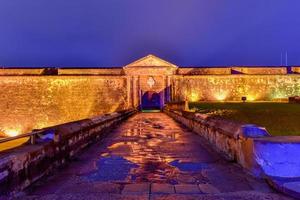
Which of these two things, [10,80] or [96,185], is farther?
[10,80]

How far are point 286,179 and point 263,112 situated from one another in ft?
84.1

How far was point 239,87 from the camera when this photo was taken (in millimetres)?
48594

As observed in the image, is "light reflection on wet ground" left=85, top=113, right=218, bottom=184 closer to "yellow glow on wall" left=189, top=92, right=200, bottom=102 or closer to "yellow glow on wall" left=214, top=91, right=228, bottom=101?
"yellow glow on wall" left=189, top=92, right=200, bottom=102

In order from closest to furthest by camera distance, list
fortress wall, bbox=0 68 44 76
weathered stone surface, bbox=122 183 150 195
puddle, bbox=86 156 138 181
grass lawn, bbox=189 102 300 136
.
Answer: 1. weathered stone surface, bbox=122 183 150 195
2. puddle, bbox=86 156 138 181
3. grass lawn, bbox=189 102 300 136
4. fortress wall, bbox=0 68 44 76

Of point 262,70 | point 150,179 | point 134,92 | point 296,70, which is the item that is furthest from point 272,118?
point 296,70

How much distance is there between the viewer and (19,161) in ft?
14.1

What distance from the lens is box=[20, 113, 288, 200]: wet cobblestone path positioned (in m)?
4.18

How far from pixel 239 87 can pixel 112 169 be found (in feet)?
148

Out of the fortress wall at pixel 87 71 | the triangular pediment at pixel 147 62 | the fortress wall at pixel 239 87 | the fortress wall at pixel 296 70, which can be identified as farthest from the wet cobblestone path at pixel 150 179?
the fortress wall at pixel 296 70

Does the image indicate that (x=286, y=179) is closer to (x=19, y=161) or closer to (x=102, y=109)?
(x=19, y=161)

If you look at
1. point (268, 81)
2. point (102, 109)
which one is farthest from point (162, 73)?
point (268, 81)

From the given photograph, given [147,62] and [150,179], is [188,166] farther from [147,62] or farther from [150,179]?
[147,62]

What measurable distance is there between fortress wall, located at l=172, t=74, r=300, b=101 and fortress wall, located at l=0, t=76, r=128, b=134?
1011cm

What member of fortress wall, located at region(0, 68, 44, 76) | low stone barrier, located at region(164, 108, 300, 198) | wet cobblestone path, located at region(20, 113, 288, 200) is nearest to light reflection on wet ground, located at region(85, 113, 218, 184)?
wet cobblestone path, located at region(20, 113, 288, 200)
